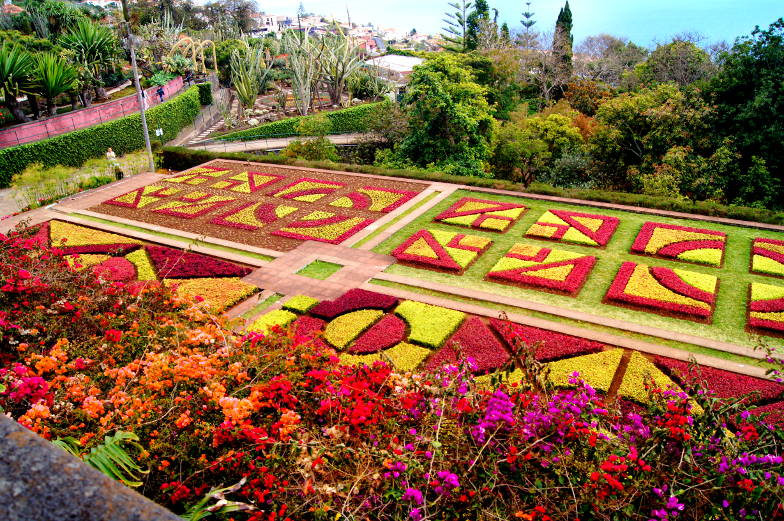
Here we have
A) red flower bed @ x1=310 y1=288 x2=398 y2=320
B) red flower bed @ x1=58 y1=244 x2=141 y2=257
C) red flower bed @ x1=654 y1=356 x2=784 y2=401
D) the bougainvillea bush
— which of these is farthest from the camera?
red flower bed @ x1=58 y1=244 x2=141 y2=257

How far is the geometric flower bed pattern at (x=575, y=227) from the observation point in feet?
59.6

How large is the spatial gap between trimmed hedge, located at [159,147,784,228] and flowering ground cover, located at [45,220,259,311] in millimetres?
Result: 10662

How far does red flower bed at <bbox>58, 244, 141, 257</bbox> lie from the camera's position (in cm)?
1769

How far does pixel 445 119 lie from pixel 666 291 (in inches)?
662

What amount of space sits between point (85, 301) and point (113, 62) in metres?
41.5

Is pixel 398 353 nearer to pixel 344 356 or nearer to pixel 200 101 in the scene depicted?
pixel 344 356

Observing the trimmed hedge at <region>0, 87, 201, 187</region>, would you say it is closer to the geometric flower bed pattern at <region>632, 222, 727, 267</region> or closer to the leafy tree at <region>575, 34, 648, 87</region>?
the geometric flower bed pattern at <region>632, 222, 727, 267</region>

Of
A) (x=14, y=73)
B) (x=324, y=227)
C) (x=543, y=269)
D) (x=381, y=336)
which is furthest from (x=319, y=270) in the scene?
(x=14, y=73)

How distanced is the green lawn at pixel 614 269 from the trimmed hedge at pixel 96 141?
21.8 meters

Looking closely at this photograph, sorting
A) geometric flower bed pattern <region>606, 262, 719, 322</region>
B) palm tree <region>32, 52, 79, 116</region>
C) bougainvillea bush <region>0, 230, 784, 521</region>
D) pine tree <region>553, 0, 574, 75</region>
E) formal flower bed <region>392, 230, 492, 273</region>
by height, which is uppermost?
pine tree <region>553, 0, 574, 75</region>

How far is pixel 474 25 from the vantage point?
5225cm

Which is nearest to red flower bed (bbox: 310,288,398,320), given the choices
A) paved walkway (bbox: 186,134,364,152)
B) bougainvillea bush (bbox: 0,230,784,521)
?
bougainvillea bush (bbox: 0,230,784,521)

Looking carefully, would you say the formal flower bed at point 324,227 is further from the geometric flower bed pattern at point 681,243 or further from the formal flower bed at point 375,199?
the geometric flower bed pattern at point 681,243

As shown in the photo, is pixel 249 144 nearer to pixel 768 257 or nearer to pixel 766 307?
pixel 768 257
